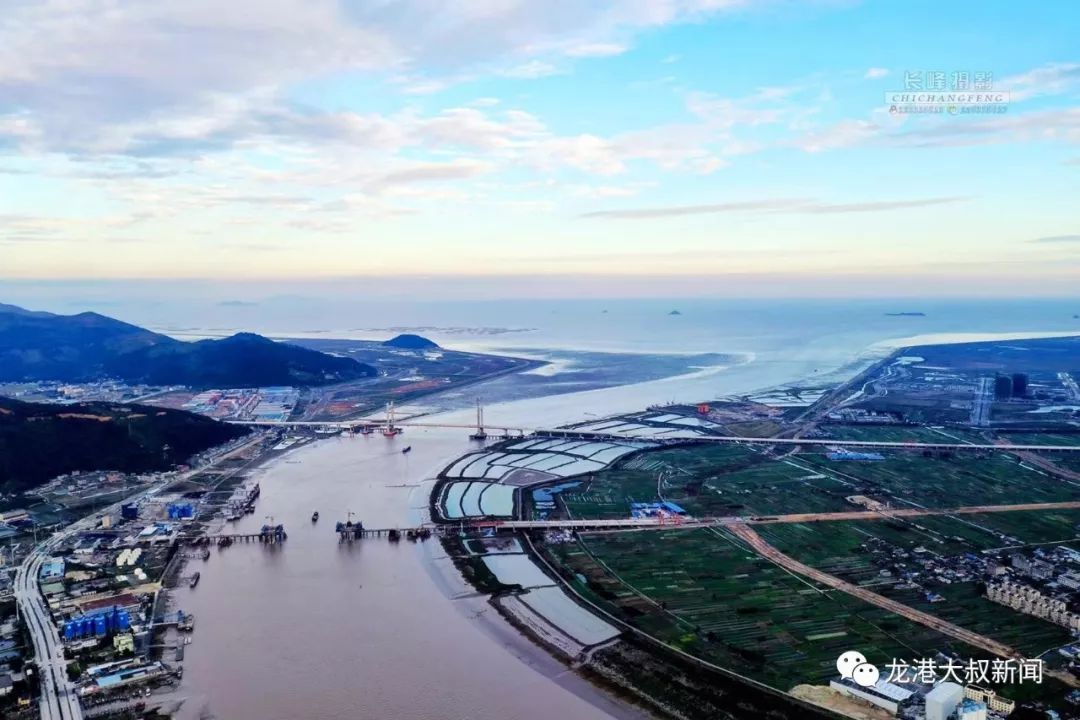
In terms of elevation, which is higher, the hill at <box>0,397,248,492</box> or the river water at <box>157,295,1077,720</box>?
the hill at <box>0,397,248,492</box>

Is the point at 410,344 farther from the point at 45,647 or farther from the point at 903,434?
the point at 45,647

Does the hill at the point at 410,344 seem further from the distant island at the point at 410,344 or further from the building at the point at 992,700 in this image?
the building at the point at 992,700

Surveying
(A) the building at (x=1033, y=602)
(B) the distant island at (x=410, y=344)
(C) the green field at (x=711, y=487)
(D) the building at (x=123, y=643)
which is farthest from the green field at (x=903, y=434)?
(B) the distant island at (x=410, y=344)

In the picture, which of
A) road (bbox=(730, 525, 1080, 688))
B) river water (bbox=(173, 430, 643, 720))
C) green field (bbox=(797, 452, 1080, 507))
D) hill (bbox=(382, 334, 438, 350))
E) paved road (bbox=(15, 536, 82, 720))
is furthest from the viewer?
hill (bbox=(382, 334, 438, 350))

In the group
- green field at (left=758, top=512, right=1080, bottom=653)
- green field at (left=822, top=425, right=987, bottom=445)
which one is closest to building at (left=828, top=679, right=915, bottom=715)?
green field at (left=758, top=512, right=1080, bottom=653)

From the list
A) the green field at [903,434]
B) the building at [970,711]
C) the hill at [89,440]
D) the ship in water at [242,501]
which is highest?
the hill at [89,440]

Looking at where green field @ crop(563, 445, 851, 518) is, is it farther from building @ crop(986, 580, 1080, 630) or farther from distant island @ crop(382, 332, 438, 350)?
distant island @ crop(382, 332, 438, 350)

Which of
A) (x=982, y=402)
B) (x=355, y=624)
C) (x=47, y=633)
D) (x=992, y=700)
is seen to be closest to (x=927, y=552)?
(x=992, y=700)
